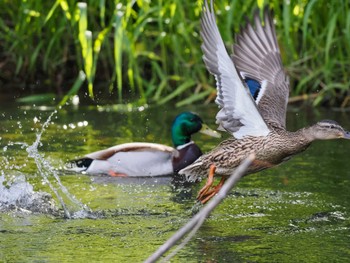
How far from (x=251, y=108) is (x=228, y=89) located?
0.60ft

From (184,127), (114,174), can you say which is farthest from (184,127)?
(114,174)

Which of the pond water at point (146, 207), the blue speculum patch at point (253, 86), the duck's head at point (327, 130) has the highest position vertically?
the blue speculum patch at point (253, 86)

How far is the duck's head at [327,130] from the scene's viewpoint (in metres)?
6.40

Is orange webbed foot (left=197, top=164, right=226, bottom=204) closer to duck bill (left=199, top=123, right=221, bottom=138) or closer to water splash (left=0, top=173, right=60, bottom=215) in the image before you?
water splash (left=0, top=173, right=60, bottom=215)

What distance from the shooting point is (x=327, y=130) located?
642 cm

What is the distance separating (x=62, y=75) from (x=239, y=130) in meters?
4.90

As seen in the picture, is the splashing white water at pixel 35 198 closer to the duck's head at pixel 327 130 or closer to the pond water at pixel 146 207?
the pond water at pixel 146 207

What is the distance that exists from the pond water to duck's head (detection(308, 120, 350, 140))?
45cm

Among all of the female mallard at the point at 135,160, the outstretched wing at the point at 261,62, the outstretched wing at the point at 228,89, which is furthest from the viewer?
the female mallard at the point at 135,160

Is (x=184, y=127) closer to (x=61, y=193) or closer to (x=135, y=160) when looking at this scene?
(x=135, y=160)

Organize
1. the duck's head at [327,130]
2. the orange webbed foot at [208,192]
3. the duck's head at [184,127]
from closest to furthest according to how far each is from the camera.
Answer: the duck's head at [327,130] → the orange webbed foot at [208,192] → the duck's head at [184,127]

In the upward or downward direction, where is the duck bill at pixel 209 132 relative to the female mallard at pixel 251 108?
downward

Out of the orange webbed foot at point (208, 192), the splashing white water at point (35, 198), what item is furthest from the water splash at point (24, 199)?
the orange webbed foot at point (208, 192)

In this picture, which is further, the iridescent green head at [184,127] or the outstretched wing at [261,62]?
the iridescent green head at [184,127]
